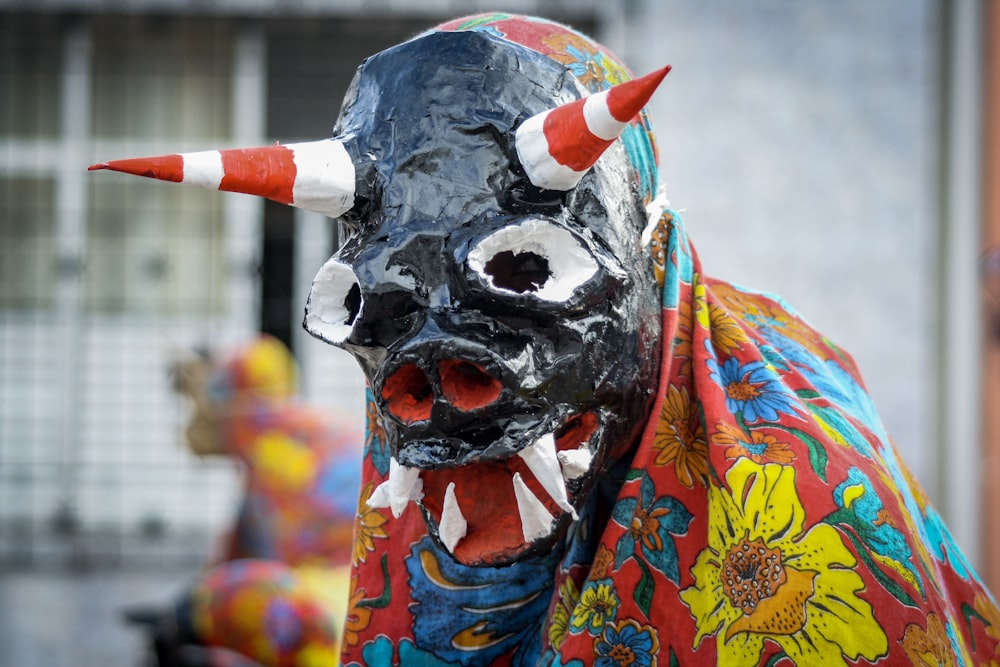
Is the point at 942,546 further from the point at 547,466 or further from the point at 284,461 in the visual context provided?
the point at 284,461

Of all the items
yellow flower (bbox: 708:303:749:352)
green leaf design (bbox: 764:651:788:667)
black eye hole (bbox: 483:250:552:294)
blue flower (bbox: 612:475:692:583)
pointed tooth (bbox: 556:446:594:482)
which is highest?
black eye hole (bbox: 483:250:552:294)

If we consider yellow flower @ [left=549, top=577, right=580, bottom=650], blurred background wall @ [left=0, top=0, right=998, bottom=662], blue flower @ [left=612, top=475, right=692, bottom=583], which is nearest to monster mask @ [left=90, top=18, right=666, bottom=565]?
blue flower @ [left=612, top=475, right=692, bottom=583]

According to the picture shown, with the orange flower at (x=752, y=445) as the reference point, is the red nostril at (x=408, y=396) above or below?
above

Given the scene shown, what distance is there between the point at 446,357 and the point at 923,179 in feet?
19.5

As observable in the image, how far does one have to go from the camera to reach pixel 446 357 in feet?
3.38

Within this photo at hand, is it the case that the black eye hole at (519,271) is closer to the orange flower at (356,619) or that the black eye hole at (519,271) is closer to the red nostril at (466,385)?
the red nostril at (466,385)

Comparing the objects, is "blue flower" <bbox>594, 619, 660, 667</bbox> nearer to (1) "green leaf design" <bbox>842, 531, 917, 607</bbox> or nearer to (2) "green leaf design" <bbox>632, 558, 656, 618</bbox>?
(2) "green leaf design" <bbox>632, 558, 656, 618</bbox>

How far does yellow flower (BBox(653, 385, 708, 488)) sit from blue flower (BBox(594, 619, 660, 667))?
0.55 ft

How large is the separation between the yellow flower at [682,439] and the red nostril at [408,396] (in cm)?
30

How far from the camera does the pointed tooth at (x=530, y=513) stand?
3.62ft

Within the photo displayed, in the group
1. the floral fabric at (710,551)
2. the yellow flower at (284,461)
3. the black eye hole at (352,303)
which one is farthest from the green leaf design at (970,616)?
the yellow flower at (284,461)

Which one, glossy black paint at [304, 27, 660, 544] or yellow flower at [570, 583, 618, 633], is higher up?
glossy black paint at [304, 27, 660, 544]

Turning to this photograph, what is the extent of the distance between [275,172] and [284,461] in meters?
2.72

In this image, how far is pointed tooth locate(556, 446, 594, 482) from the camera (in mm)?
1109
